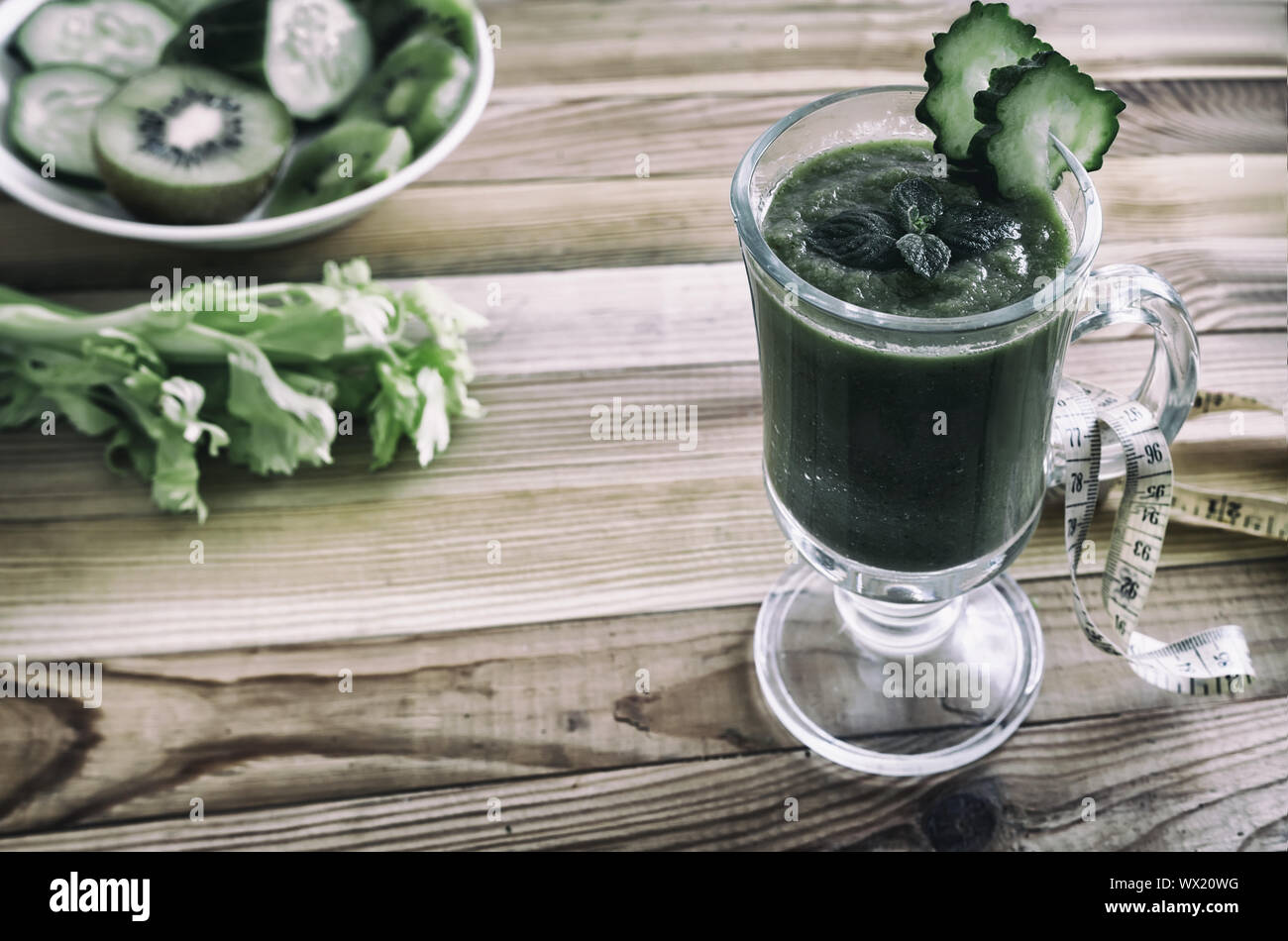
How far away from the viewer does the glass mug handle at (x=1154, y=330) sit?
124 centimetres

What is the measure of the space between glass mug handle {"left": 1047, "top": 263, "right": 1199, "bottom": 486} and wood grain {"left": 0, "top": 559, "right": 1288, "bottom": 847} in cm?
25

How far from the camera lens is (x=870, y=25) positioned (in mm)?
2287

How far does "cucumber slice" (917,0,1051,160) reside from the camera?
1.08 m

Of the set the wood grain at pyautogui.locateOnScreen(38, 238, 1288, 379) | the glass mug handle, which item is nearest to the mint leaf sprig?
the glass mug handle

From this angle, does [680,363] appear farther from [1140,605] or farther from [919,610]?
[1140,605]

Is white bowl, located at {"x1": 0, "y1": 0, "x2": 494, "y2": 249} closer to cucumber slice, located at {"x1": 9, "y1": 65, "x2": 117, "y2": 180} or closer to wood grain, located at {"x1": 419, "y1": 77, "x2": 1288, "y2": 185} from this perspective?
cucumber slice, located at {"x1": 9, "y1": 65, "x2": 117, "y2": 180}

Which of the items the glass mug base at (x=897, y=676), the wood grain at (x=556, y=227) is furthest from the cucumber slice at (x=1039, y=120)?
the wood grain at (x=556, y=227)

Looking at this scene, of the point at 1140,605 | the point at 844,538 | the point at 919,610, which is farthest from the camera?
the point at 919,610

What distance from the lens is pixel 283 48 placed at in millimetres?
1951

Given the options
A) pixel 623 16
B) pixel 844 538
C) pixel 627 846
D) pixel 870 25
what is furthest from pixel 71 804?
pixel 870 25

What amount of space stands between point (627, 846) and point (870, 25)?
1663 mm

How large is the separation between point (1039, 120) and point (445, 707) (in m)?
0.94

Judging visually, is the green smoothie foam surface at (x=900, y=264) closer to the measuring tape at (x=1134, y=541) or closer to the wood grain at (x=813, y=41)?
the measuring tape at (x=1134, y=541)

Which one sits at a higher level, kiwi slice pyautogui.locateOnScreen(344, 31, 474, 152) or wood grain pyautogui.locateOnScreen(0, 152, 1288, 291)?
kiwi slice pyautogui.locateOnScreen(344, 31, 474, 152)
